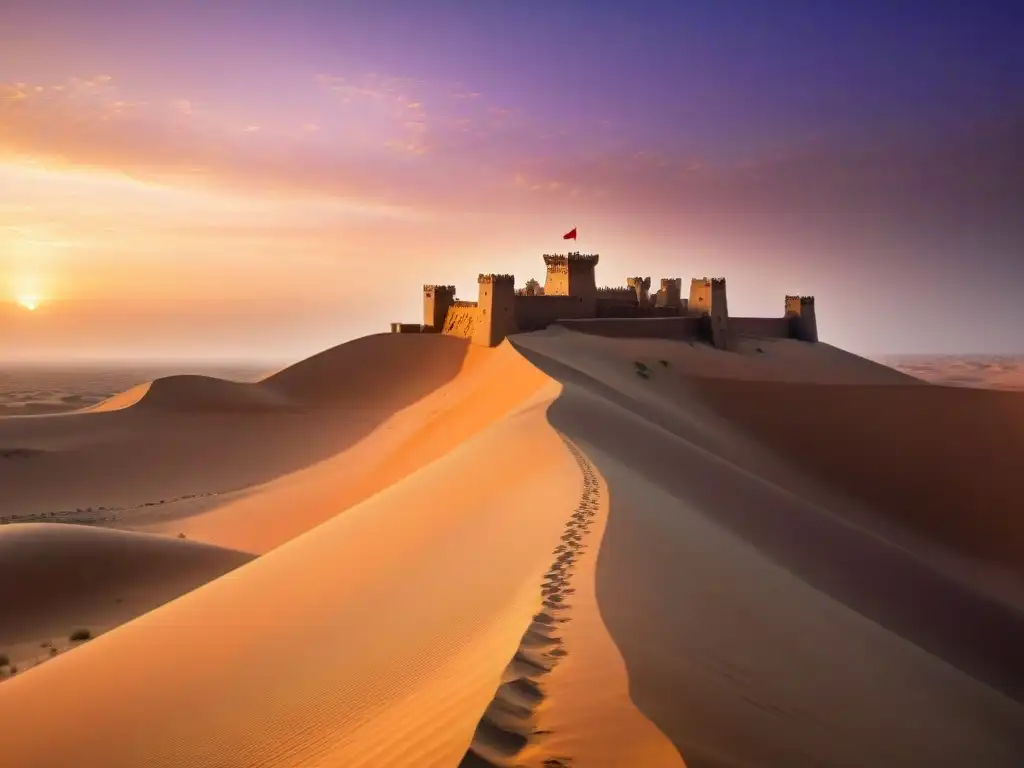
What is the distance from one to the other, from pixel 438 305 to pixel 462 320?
2.73 m

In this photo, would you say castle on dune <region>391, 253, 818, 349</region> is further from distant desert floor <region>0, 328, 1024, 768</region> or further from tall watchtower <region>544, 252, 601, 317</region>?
distant desert floor <region>0, 328, 1024, 768</region>

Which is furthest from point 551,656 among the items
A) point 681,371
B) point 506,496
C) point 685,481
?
point 681,371

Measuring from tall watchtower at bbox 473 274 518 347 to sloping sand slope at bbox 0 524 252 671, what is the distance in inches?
723

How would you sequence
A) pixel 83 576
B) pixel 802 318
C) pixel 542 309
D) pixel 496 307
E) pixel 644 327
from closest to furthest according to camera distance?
pixel 83 576 < pixel 496 307 < pixel 542 309 < pixel 644 327 < pixel 802 318

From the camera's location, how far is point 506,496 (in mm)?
9430

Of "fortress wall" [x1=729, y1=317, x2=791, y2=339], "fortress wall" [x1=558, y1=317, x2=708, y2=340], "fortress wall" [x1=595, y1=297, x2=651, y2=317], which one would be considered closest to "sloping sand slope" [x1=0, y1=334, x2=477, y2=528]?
"fortress wall" [x1=558, y1=317, x2=708, y2=340]

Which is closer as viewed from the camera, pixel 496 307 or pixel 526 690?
pixel 526 690

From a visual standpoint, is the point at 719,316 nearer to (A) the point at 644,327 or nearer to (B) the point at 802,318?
(A) the point at 644,327

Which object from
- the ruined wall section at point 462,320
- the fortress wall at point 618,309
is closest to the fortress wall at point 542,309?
the fortress wall at point 618,309

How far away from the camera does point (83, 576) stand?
11.6 meters

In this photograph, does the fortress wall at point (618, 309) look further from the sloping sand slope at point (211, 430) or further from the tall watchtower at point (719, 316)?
the sloping sand slope at point (211, 430)

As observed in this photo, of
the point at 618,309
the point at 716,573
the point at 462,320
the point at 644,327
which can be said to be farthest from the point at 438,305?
the point at 716,573

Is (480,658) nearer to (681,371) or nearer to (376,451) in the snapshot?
(376,451)

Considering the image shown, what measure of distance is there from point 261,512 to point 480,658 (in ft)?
51.4
